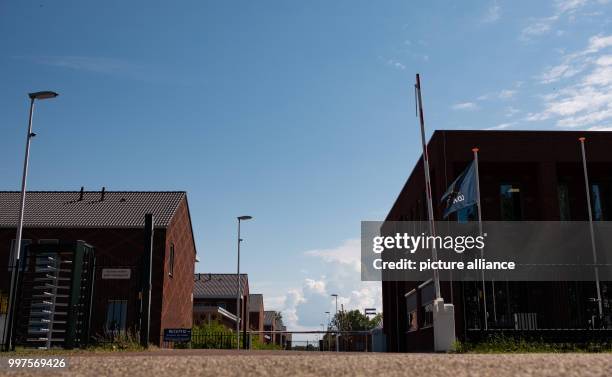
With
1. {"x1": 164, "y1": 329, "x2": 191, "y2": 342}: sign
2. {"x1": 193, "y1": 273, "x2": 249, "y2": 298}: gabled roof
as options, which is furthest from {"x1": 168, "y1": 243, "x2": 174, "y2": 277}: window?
{"x1": 193, "y1": 273, "x2": 249, "y2": 298}: gabled roof

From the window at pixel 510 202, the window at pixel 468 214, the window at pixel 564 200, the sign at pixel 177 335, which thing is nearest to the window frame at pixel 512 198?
the window at pixel 510 202

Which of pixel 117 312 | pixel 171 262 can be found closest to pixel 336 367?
pixel 117 312

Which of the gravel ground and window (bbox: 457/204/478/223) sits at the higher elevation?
window (bbox: 457/204/478/223)

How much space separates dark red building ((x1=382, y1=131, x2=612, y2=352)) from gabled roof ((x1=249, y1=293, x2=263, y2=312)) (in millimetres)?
56234

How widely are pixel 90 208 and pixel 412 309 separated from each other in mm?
20428

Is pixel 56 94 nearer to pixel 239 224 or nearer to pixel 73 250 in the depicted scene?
pixel 73 250

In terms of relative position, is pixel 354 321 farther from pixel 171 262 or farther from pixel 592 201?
pixel 592 201

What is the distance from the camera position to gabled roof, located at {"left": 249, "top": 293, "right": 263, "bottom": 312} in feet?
285

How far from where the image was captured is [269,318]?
106 metres

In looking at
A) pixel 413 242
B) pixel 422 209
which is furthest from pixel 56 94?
pixel 413 242

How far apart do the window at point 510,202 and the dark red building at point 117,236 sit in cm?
1829

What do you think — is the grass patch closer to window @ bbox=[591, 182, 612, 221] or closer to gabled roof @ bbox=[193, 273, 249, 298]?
window @ bbox=[591, 182, 612, 221]

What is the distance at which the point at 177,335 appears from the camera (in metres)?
30.8

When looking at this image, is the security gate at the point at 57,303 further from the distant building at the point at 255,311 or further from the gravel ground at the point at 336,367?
the distant building at the point at 255,311
